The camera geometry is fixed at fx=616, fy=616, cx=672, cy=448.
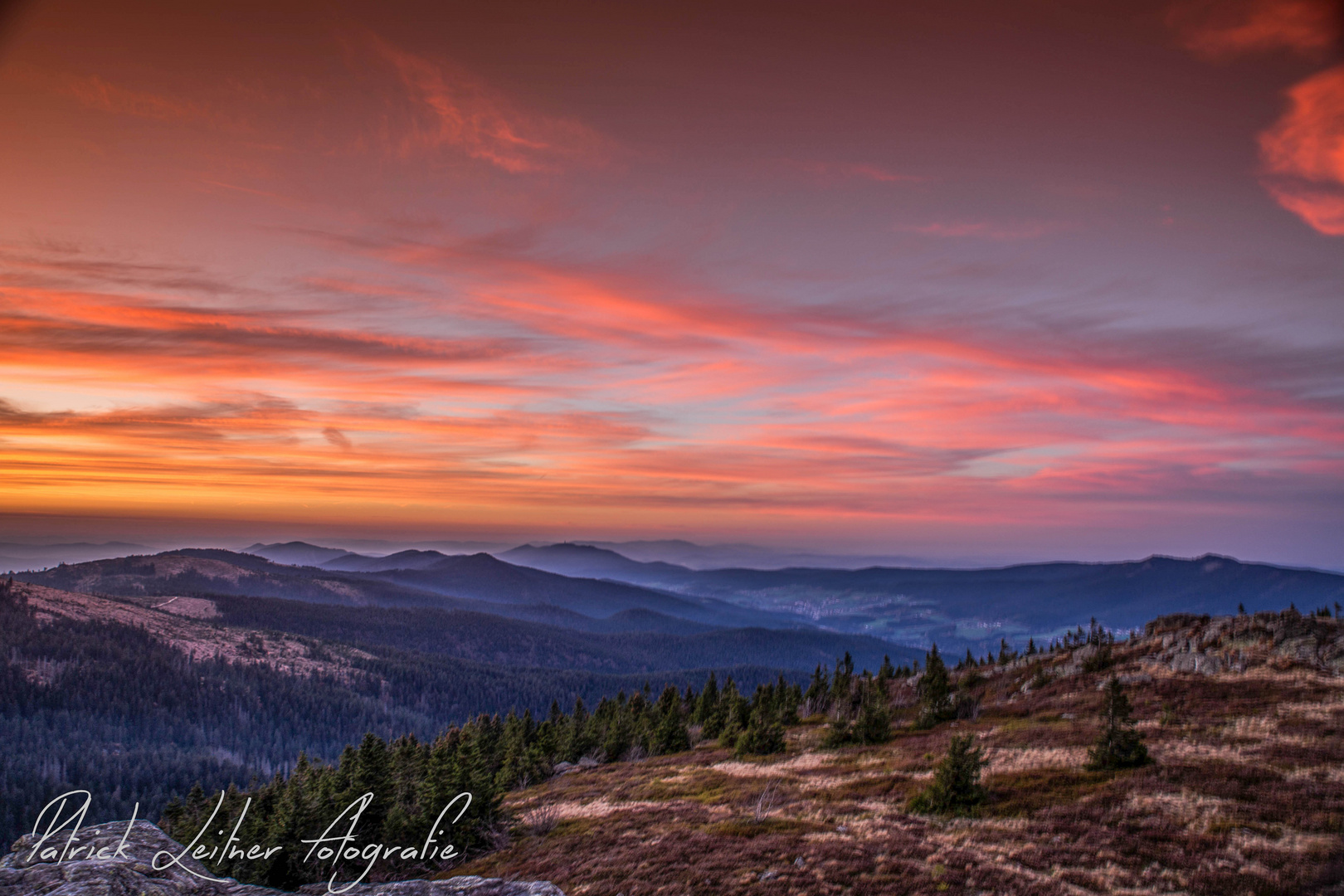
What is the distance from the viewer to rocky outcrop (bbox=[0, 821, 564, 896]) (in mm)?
16266

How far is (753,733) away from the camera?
191 feet

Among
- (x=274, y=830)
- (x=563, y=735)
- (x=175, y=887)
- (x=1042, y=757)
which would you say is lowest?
(x=563, y=735)

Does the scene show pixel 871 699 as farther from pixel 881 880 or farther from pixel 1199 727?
pixel 881 880

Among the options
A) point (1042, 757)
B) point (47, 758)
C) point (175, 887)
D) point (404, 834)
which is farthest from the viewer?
point (47, 758)

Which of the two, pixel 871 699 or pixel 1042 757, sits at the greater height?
pixel 1042 757

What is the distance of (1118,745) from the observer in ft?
107

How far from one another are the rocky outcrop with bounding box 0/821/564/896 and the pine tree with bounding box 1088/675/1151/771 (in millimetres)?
29974

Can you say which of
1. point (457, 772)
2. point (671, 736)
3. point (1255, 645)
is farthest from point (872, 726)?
point (1255, 645)

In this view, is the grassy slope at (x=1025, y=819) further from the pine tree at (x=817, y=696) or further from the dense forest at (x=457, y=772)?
the pine tree at (x=817, y=696)

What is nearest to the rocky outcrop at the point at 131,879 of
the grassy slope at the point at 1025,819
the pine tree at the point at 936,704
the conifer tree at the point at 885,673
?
the grassy slope at the point at 1025,819

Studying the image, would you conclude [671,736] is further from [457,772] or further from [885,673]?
[457,772]

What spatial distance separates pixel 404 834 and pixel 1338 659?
231 ft

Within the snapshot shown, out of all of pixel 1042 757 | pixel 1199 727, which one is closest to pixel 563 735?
pixel 1042 757

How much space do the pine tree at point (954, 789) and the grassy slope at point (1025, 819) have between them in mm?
873
